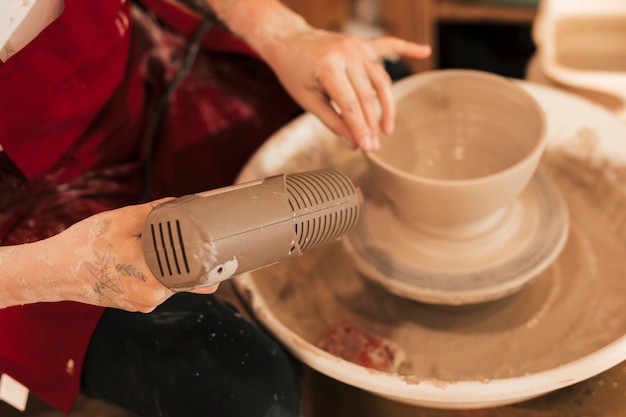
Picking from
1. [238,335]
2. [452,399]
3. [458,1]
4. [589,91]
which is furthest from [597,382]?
[458,1]

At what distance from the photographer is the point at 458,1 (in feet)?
6.85

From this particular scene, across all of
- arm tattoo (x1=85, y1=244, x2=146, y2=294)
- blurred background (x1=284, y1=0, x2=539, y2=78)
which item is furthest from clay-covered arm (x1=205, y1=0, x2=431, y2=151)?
blurred background (x1=284, y1=0, x2=539, y2=78)

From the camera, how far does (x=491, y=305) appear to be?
1.13 meters

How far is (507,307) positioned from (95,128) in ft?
2.61

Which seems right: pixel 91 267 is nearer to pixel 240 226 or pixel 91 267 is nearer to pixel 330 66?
pixel 240 226

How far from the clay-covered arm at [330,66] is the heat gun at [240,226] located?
202 mm

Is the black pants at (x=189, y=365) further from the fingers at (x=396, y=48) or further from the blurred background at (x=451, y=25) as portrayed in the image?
the blurred background at (x=451, y=25)

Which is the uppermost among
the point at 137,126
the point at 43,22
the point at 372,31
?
the point at 43,22

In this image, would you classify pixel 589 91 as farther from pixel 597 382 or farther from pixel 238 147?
pixel 238 147

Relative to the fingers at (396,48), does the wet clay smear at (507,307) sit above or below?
below

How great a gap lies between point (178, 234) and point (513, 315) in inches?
26.7

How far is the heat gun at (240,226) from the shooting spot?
26.9 inches

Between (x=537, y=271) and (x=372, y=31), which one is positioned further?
(x=372, y=31)

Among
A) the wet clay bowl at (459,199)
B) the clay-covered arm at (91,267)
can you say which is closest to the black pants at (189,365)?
the clay-covered arm at (91,267)
